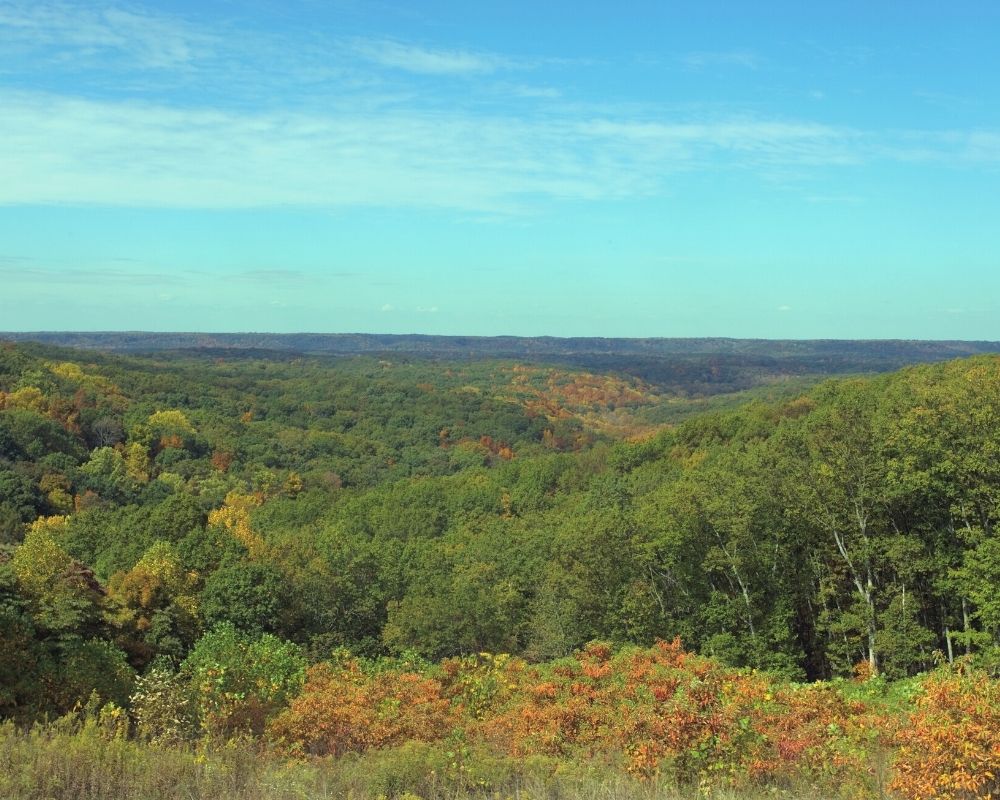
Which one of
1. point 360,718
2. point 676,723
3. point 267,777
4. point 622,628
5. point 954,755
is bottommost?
point 622,628

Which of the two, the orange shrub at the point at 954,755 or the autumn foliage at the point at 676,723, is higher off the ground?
the orange shrub at the point at 954,755

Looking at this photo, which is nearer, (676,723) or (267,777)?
(267,777)

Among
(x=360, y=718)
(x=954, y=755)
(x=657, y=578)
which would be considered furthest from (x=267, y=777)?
(x=657, y=578)

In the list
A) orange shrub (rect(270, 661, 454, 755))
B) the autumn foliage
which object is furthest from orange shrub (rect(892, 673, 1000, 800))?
orange shrub (rect(270, 661, 454, 755))

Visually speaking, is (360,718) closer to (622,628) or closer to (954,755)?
(954,755)

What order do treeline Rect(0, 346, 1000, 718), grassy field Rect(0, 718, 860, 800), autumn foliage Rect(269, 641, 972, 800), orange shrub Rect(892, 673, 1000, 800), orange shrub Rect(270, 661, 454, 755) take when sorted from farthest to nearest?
treeline Rect(0, 346, 1000, 718) → orange shrub Rect(270, 661, 454, 755) → grassy field Rect(0, 718, 860, 800) → autumn foliage Rect(269, 641, 972, 800) → orange shrub Rect(892, 673, 1000, 800)

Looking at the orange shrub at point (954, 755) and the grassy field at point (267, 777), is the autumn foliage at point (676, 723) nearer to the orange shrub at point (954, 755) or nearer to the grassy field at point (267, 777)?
the orange shrub at point (954, 755)

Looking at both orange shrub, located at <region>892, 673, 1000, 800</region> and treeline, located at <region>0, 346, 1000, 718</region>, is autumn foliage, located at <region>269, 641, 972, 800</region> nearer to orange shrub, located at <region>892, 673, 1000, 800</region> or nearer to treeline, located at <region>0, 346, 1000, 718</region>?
orange shrub, located at <region>892, 673, 1000, 800</region>

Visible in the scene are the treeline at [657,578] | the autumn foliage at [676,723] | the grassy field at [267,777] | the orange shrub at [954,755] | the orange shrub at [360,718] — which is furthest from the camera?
the treeline at [657,578]

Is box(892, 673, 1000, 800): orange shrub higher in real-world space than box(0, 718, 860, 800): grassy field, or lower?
higher

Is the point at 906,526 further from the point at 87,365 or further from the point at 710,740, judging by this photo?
the point at 87,365

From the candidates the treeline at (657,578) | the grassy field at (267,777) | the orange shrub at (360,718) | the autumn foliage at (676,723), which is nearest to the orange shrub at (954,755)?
A: the autumn foliage at (676,723)

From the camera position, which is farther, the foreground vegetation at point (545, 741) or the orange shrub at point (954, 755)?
the foreground vegetation at point (545, 741)

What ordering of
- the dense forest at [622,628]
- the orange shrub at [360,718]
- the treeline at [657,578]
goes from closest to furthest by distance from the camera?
the dense forest at [622,628], the orange shrub at [360,718], the treeline at [657,578]
